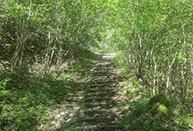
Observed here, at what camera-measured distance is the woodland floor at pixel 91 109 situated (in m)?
5.68

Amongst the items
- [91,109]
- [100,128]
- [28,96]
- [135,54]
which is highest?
[135,54]

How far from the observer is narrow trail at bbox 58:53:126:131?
5.66 metres

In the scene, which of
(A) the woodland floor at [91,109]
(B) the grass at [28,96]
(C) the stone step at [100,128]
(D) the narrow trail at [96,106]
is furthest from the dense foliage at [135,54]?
(D) the narrow trail at [96,106]

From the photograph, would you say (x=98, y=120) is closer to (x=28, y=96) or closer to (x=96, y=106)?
(x=96, y=106)

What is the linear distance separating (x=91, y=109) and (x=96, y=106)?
1.20ft

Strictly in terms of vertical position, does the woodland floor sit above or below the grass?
below

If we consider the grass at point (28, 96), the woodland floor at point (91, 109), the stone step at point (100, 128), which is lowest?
the stone step at point (100, 128)

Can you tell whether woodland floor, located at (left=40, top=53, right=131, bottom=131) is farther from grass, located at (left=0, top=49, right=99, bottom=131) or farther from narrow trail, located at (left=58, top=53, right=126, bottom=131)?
grass, located at (left=0, top=49, right=99, bottom=131)

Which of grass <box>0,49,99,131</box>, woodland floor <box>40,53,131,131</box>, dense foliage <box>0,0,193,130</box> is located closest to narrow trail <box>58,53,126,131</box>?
woodland floor <box>40,53,131,131</box>

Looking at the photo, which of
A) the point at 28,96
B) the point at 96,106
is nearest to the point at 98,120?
the point at 96,106

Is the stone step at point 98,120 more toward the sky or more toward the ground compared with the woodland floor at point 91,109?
more toward the ground

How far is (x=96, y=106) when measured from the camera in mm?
7211

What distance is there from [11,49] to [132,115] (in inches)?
323

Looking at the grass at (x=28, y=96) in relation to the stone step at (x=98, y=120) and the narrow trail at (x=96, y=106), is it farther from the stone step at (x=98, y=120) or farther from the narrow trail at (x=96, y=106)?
the stone step at (x=98, y=120)
